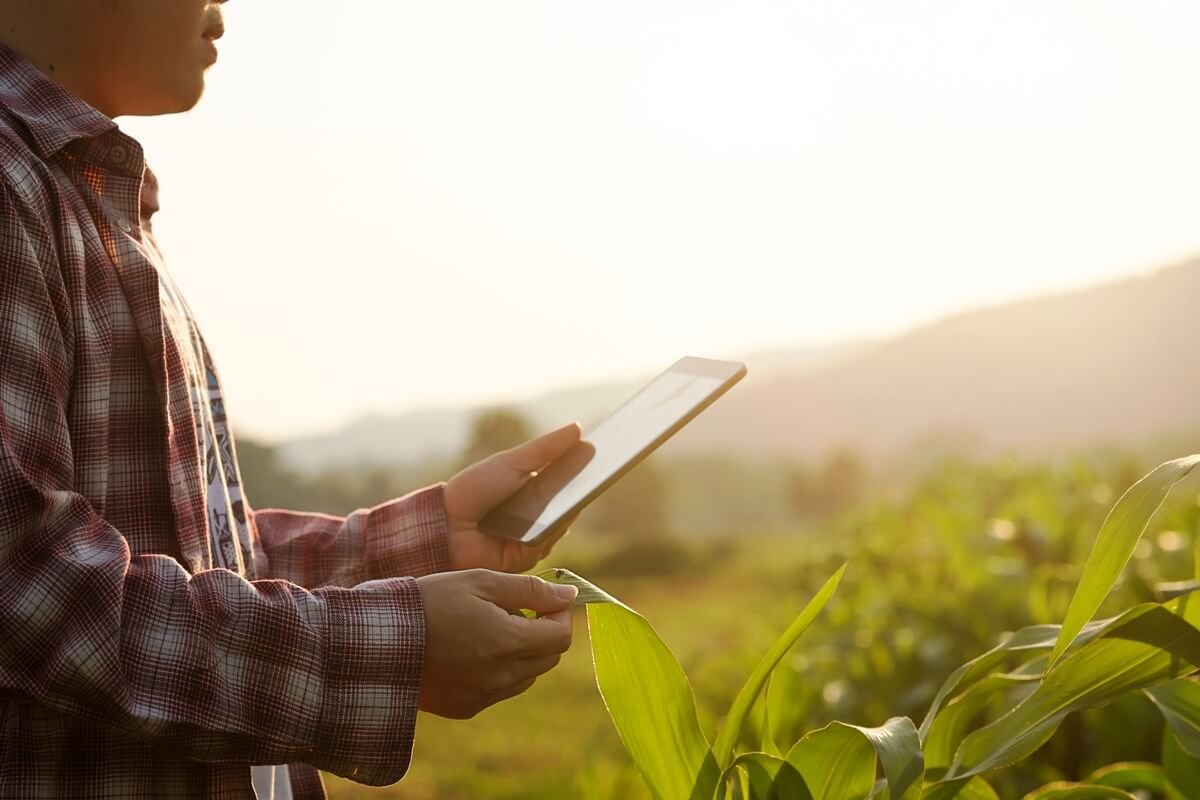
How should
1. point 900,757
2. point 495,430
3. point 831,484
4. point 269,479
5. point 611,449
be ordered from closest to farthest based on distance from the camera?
point 900,757
point 611,449
point 269,479
point 495,430
point 831,484

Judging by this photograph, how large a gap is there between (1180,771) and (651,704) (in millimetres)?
576

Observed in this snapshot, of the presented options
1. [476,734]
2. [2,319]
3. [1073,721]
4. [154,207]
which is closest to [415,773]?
[476,734]

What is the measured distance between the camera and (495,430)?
18.4ft

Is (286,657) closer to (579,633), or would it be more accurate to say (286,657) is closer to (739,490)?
(579,633)

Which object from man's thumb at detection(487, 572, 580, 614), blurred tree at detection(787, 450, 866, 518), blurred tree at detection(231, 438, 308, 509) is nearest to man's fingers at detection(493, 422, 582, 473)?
man's thumb at detection(487, 572, 580, 614)

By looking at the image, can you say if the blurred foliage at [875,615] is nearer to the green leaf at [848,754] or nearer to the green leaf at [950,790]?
the green leaf at [950,790]

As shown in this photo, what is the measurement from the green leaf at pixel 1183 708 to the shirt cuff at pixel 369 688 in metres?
0.62

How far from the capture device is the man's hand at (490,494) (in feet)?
4.21

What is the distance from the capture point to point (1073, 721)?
1672 millimetres

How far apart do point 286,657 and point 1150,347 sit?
620 centimetres

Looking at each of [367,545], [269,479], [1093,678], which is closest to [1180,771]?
[1093,678]

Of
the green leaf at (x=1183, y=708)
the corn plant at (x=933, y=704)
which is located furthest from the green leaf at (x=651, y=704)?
the green leaf at (x=1183, y=708)

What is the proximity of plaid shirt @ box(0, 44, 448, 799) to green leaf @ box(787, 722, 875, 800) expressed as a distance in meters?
0.32

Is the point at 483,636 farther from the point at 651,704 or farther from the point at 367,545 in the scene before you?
the point at 367,545
